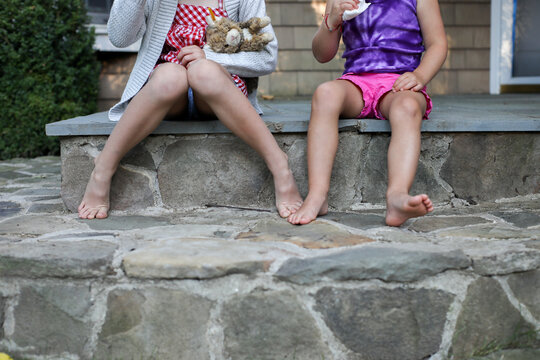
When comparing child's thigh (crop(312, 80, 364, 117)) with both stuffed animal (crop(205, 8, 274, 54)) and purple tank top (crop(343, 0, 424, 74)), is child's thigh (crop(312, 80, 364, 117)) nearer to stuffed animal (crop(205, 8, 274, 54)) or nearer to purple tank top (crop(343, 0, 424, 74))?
purple tank top (crop(343, 0, 424, 74))

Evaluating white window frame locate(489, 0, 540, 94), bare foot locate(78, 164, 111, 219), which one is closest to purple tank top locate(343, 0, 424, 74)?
bare foot locate(78, 164, 111, 219)

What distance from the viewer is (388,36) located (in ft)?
6.86

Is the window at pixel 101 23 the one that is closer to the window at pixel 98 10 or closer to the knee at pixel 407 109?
the window at pixel 98 10

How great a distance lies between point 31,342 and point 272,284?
685mm

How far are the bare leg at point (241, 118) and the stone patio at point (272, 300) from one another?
0.39 m

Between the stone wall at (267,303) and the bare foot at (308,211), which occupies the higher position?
the bare foot at (308,211)

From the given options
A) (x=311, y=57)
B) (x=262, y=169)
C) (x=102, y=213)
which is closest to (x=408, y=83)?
(x=262, y=169)

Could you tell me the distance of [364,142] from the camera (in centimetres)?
203

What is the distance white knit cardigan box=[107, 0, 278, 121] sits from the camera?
1.95 m

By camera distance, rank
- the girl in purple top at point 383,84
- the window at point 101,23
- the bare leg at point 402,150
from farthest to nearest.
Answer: the window at point 101,23 → the girl in purple top at point 383,84 → the bare leg at point 402,150

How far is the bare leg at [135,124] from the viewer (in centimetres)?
183

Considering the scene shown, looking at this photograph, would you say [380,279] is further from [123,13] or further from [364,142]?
[123,13]

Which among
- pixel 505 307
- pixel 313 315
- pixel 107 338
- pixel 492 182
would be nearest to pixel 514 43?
pixel 492 182

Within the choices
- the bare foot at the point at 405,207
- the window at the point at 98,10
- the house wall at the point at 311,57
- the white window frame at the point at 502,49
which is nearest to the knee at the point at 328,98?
the bare foot at the point at 405,207
